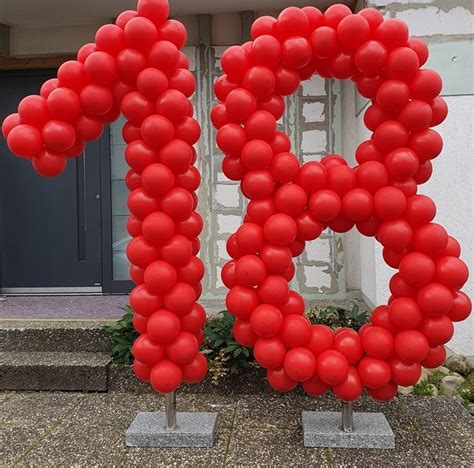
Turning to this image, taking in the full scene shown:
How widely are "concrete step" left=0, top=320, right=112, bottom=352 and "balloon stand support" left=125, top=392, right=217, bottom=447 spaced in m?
1.12

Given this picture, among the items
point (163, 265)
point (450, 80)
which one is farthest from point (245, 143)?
point (450, 80)

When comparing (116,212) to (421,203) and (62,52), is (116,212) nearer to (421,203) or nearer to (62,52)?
(62,52)

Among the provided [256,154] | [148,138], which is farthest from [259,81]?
[148,138]

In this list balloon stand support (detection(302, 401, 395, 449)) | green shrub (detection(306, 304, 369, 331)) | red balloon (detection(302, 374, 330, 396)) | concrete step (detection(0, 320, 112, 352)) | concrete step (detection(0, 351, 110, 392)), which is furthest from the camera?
concrete step (detection(0, 320, 112, 352))

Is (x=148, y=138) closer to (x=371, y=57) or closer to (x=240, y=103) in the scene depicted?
(x=240, y=103)

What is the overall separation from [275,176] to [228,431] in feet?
4.90

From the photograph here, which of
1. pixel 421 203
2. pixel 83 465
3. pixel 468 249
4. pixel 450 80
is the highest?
pixel 450 80

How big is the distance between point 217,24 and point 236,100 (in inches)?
111

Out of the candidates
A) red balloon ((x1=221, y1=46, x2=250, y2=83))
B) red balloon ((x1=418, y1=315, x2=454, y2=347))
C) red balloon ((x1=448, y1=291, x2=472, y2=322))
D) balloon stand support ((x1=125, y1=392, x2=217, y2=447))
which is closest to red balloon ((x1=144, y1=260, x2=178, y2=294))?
balloon stand support ((x1=125, y1=392, x2=217, y2=447))

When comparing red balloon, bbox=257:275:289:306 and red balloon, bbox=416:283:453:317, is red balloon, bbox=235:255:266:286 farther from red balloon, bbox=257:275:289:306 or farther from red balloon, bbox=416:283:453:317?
red balloon, bbox=416:283:453:317

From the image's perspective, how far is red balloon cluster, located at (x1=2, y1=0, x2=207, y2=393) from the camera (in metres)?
2.41

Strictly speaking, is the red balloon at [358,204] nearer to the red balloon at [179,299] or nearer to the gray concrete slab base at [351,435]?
the red balloon at [179,299]

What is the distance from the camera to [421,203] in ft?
7.98

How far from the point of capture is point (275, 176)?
98.3 inches
